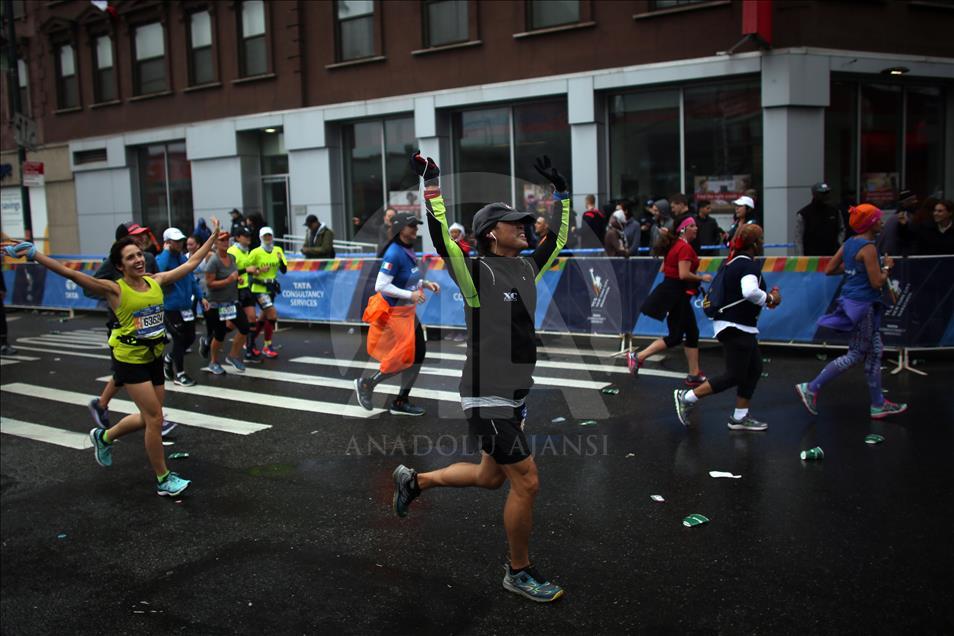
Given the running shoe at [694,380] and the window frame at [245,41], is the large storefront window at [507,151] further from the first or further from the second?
the running shoe at [694,380]

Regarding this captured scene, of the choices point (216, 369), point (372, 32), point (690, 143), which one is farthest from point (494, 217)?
point (372, 32)

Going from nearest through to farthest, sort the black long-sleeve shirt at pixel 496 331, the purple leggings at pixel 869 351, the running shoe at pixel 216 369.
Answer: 1. the black long-sleeve shirt at pixel 496 331
2. the purple leggings at pixel 869 351
3. the running shoe at pixel 216 369

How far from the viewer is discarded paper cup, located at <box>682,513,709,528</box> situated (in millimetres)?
5652

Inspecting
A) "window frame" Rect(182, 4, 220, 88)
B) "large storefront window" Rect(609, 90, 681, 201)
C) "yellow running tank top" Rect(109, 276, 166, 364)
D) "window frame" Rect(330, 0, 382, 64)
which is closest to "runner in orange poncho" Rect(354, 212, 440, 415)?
"yellow running tank top" Rect(109, 276, 166, 364)

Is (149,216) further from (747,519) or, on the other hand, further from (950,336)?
(747,519)

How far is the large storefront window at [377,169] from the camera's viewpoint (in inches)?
856

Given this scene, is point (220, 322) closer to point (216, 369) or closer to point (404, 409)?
point (216, 369)

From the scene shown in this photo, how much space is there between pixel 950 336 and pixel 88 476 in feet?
32.4

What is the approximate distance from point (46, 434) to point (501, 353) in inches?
245

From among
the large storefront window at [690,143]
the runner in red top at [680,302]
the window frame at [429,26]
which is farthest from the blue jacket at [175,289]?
the window frame at [429,26]

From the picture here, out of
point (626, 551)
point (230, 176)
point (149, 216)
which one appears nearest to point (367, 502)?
point (626, 551)

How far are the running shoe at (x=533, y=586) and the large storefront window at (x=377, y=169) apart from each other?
56.0 ft

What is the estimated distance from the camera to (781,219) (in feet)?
53.3

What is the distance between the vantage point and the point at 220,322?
37.5 ft
